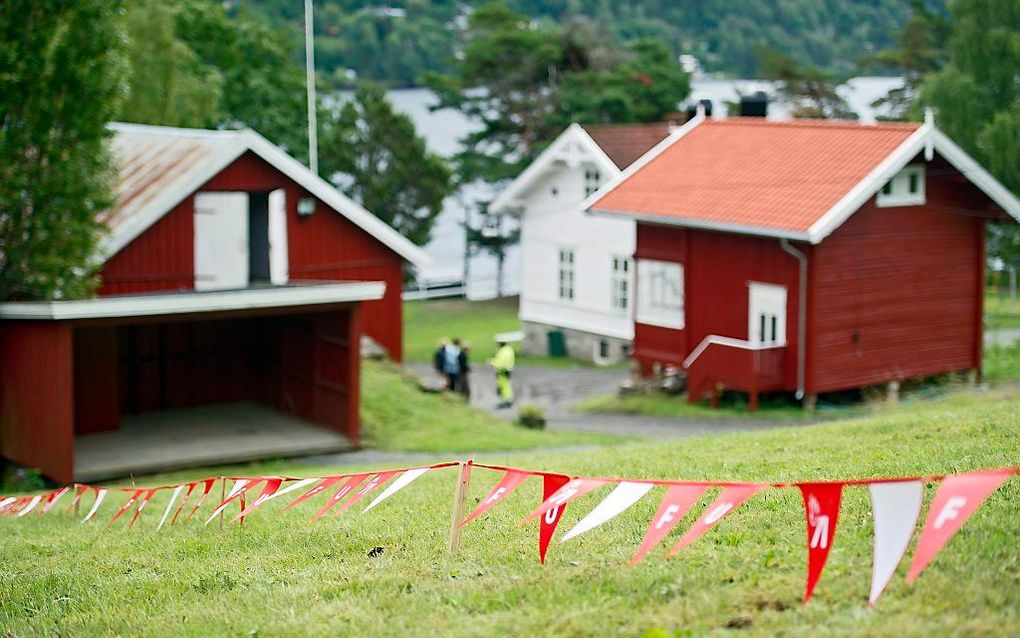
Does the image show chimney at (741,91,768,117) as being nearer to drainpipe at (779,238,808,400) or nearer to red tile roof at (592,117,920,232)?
red tile roof at (592,117,920,232)

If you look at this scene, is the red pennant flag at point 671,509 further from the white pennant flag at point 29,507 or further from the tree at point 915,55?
the tree at point 915,55

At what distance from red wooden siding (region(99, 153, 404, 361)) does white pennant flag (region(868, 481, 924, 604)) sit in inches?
760

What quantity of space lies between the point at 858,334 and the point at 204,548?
18.4 meters

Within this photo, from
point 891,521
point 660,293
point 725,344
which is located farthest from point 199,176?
point 891,521

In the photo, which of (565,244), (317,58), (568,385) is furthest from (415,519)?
(317,58)

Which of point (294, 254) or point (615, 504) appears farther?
point (294, 254)

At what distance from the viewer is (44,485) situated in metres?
21.9

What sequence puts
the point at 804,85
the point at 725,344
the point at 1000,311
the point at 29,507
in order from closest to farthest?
the point at 29,507 → the point at 725,344 → the point at 1000,311 → the point at 804,85

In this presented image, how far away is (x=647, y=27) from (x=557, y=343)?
192ft

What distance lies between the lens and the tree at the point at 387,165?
54.2 metres

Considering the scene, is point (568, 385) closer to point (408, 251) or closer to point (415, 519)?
point (408, 251)

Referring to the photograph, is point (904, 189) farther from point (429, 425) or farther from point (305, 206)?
point (305, 206)

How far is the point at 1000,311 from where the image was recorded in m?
43.8

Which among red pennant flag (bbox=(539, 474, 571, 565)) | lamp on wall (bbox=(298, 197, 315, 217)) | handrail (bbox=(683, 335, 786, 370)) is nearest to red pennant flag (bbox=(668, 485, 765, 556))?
red pennant flag (bbox=(539, 474, 571, 565))
